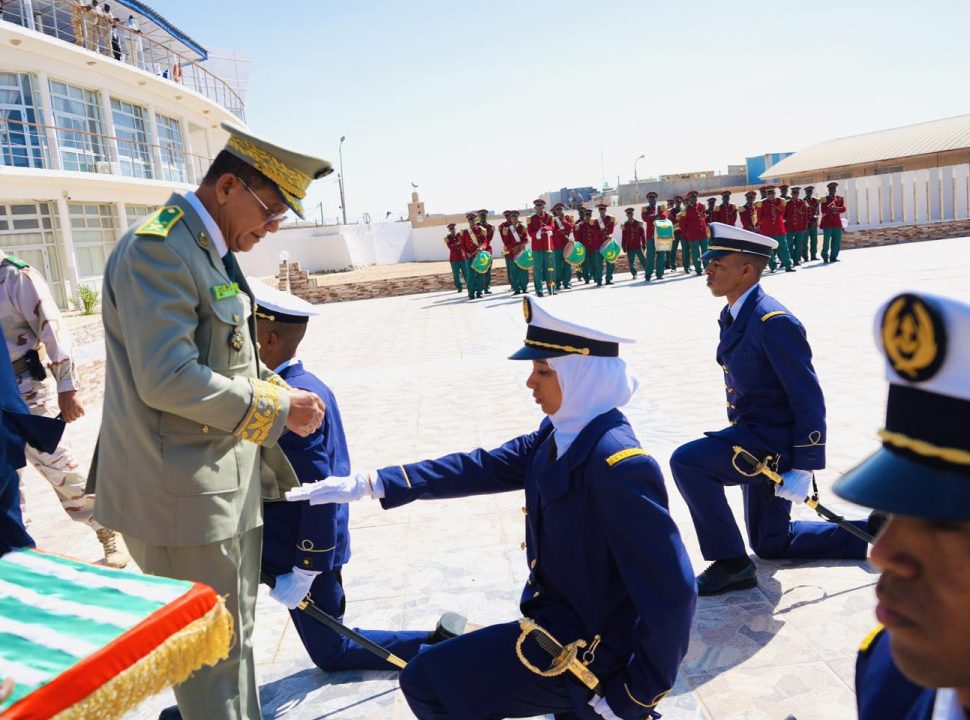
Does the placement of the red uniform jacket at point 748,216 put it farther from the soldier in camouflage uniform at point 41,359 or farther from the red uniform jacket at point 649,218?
the soldier in camouflage uniform at point 41,359

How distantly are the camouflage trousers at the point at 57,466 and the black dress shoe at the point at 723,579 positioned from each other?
132 inches

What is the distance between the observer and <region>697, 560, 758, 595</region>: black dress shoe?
3971 millimetres

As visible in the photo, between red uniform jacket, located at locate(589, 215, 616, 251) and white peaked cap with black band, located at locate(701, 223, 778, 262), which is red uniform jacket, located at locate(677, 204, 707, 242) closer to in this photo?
red uniform jacket, located at locate(589, 215, 616, 251)

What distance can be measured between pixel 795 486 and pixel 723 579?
613mm

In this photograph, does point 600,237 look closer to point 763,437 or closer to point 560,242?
point 560,242

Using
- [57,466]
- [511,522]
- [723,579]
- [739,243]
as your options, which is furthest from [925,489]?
[57,466]

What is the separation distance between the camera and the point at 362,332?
53.3 ft

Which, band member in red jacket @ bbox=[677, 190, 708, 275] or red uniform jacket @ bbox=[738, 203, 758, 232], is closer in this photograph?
red uniform jacket @ bbox=[738, 203, 758, 232]

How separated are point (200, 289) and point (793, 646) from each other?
2.86m

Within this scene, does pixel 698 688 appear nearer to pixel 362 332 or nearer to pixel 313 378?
pixel 313 378

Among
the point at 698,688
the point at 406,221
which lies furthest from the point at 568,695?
the point at 406,221

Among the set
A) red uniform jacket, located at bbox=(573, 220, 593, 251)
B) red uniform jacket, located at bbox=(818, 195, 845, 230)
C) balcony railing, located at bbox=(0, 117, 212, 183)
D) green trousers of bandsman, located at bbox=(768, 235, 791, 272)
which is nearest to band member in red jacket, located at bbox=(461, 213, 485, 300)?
red uniform jacket, located at bbox=(573, 220, 593, 251)

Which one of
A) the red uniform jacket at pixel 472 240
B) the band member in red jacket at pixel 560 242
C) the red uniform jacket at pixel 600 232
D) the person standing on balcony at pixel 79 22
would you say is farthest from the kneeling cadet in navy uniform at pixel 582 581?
the person standing on balcony at pixel 79 22

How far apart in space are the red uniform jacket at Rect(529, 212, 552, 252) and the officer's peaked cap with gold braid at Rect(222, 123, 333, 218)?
60.3 feet
